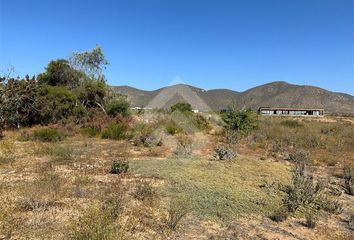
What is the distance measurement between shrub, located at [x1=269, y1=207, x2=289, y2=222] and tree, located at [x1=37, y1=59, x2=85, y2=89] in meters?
24.4

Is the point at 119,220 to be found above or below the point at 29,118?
below

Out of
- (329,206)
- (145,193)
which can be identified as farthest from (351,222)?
(145,193)

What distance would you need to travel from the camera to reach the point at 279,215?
686 cm

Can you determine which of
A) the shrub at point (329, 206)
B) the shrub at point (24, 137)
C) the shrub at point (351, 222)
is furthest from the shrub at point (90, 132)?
the shrub at point (351, 222)

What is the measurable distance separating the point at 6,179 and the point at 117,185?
2855mm

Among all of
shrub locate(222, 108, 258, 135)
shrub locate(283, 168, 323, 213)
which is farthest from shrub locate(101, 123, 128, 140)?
shrub locate(283, 168, 323, 213)

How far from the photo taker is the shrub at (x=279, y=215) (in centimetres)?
687

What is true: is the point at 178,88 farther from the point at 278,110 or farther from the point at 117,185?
the point at 278,110

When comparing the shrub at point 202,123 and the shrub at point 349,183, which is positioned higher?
the shrub at point 202,123

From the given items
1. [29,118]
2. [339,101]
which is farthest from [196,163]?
[339,101]

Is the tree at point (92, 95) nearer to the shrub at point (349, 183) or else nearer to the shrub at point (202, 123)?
the shrub at point (202, 123)

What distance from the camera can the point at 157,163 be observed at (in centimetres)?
1131

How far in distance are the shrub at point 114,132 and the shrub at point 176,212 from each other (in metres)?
11.7

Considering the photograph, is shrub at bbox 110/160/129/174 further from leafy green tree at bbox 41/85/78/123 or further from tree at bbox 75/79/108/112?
tree at bbox 75/79/108/112
